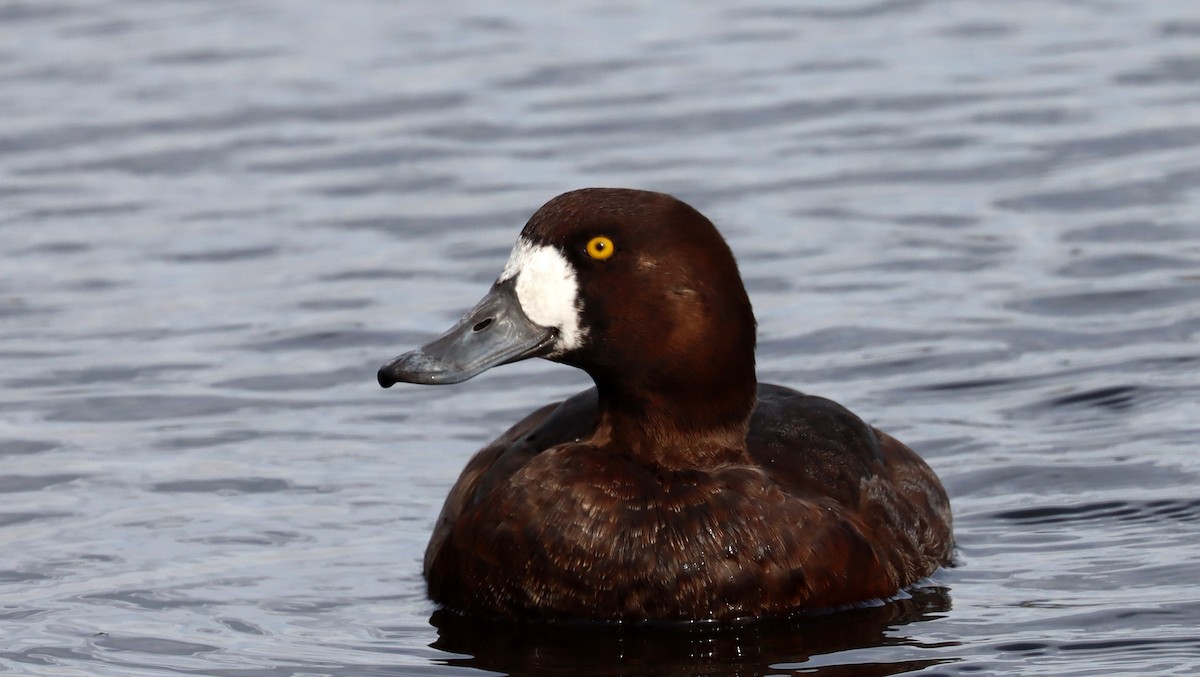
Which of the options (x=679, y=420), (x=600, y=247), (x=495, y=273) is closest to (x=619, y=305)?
(x=600, y=247)

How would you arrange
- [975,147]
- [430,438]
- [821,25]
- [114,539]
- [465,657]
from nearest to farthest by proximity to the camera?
[465,657], [114,539], [430,438], [975,147], [821,25]

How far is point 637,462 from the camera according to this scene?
6.23 metres

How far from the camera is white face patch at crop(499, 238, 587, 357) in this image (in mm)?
6090

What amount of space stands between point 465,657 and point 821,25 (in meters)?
8.89

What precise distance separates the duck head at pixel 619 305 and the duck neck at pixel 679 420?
1cm

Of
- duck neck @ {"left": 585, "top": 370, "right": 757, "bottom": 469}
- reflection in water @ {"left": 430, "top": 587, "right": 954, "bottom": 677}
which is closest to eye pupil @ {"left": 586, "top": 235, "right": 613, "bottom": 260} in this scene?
duck neck @ {"left": 585, "top": 370, "right": 757, "bottom": 469}

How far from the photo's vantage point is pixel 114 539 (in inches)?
274

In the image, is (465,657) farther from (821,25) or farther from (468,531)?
(821,25)

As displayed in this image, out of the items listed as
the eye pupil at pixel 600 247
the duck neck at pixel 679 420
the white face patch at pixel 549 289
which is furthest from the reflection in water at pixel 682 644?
the eye pupil at pixel 600 247

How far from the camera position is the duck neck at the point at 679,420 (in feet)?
A: 20.3

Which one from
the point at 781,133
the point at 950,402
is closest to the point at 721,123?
the point at 781,133

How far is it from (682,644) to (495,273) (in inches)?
168

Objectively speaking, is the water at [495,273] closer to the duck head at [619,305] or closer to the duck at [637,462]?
the duck at [637,462]

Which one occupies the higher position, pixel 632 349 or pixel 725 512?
pixel 632 349
